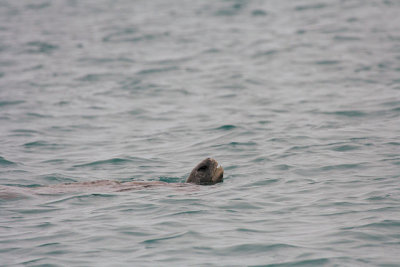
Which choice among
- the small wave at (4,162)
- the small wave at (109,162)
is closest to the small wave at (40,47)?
the small wave at (4,162)

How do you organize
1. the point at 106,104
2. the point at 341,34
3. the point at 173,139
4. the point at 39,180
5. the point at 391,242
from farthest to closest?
the point at 341,34 < the point at 106,104 < the point at 173,139 < the point at 39,180 < the point at 391,242

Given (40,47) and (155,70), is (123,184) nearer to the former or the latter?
(155,70)

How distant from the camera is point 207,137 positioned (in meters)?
12.8

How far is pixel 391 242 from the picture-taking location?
22.0ft

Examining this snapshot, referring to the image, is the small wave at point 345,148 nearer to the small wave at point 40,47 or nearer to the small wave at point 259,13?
the small wave at point 40,47

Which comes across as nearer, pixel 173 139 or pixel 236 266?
pixel 236 266

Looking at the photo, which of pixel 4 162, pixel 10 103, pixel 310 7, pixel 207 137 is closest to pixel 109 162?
pixel 4 162

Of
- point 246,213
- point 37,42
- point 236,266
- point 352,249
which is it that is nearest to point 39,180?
point 246,213

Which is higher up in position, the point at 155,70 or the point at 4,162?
the point at 155,70

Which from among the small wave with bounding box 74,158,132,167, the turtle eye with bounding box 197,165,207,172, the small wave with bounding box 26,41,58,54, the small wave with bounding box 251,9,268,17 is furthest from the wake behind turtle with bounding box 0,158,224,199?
the small wave with bounding box 251,9,268,17

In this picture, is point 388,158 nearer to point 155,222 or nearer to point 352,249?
point 352,249

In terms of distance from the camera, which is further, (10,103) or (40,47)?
(40,47)

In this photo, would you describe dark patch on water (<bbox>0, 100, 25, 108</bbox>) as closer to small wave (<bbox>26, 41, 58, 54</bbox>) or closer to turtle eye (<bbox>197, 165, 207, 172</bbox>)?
small wave (<bbox>26, 41, 58, 54</bbox>)

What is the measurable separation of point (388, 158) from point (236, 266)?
5.03 meters
